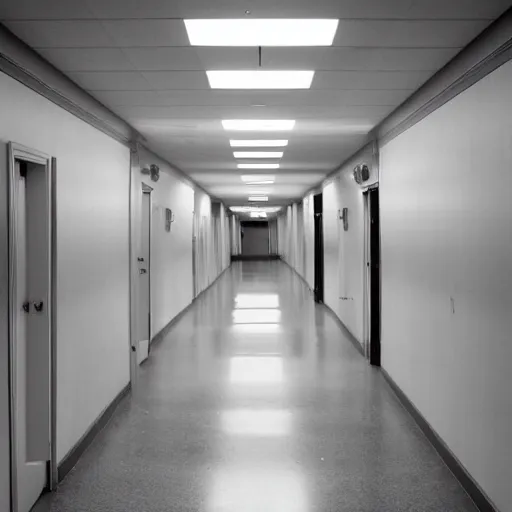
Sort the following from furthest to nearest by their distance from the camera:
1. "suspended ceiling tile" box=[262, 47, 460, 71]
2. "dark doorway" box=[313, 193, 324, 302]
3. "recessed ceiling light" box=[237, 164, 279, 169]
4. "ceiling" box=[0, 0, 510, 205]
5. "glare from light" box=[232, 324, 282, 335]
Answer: "dark doorway" box=[313, 193, 324, 302]
"recessed ceiling light" box=[237, 164, 279, 169]
"glare from light" box=[232, 324, 282, 335]
"suspended ceiling tile" box=[262, 47, 460, 71]
"ceiling" box=[0, 0, 510, 205]

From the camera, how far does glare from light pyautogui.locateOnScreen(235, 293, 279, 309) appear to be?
1242 centimetres

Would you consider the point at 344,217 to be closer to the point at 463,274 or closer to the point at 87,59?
the point at 463,274

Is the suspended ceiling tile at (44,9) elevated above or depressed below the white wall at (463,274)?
above

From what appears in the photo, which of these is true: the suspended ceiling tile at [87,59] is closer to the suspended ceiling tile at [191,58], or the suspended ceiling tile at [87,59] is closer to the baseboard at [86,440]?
the suspended ceiling tile at [191,58]

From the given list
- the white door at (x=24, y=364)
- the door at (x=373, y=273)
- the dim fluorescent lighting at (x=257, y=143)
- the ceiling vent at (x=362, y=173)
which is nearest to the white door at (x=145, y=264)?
the dim fluorescent lighting at (x=257, y=143)

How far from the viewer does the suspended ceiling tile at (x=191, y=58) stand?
11.4 ft

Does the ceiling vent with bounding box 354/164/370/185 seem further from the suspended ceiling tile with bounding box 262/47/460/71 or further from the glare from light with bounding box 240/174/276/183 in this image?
the glare from light with bounding box 240/174/276/183

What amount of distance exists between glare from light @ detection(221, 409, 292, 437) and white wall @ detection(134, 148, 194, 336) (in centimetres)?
282

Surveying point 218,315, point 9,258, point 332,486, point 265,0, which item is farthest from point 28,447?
point 218,315

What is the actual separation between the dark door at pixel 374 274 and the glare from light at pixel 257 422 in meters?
2.32

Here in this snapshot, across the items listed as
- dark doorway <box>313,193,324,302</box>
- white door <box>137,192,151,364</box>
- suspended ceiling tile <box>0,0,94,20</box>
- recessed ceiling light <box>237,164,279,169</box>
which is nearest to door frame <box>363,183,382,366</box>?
recessed ceiling light <box>237,164,279,169</box>

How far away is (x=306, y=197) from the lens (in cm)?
1652

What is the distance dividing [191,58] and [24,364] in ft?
A: 7.42

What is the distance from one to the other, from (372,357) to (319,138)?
286 centimetres
